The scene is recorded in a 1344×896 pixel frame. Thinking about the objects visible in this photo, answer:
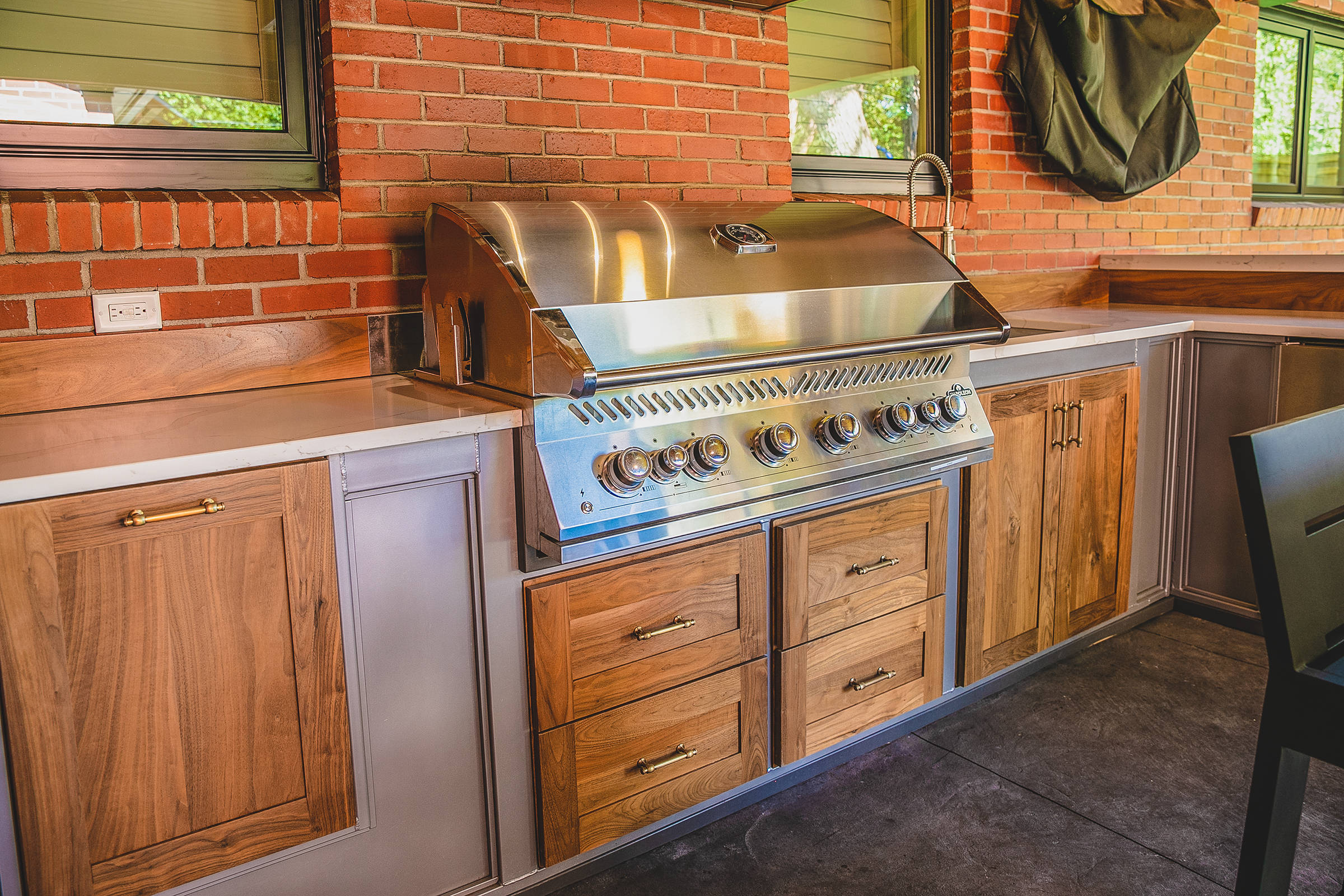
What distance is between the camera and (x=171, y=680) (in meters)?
1.42

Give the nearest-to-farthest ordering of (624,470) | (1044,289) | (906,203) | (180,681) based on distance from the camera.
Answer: (180,681)
(624,470)
(906,203)
(1044,289)

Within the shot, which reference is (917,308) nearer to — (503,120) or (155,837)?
(503,120)

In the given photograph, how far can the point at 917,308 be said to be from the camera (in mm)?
2221

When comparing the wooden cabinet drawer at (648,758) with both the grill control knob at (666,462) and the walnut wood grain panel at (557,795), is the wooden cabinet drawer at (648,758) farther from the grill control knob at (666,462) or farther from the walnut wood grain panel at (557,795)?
the grill control knob at (666,462)

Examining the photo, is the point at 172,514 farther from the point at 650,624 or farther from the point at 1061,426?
the point at 1061,426

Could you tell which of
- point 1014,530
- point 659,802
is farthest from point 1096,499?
point 659,802

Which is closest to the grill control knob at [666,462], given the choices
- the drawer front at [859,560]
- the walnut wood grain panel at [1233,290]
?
the drawer front at [859,560]

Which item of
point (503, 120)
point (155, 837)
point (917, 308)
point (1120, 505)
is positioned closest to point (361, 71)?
point (503, 120)

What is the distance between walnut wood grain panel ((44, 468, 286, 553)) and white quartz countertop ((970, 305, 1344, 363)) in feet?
5.15

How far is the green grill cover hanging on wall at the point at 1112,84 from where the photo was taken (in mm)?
3256

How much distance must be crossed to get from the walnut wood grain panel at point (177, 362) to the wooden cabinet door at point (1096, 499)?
1819 millimetres

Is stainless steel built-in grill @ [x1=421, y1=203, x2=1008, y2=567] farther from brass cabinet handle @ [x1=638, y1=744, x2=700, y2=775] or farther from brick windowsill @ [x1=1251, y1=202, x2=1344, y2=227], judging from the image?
brick windowsill @ [x1=1251, y1=202, x2=1344, y2=227]

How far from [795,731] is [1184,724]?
1.08 meters

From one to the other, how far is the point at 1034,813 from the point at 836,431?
3.08ft
